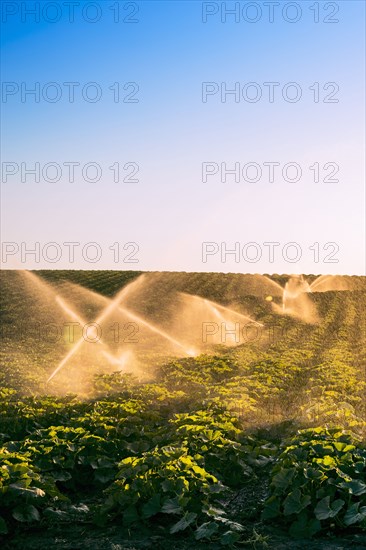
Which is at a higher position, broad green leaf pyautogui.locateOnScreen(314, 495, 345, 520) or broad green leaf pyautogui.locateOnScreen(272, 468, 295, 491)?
broad green leaf pyautogui.locateOnScreen(272, 468, 295, 491)

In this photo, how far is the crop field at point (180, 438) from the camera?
18.4 ft

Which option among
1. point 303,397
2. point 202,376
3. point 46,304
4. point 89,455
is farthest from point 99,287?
point 89,455

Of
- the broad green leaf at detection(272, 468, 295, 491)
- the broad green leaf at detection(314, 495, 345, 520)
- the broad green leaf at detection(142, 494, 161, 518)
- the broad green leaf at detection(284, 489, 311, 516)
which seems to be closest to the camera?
the broad green leaf at detection(314, 495, 345, 520)

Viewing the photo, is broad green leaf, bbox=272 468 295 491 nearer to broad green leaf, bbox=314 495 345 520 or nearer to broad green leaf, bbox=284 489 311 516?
broad green leaf, bbox=284 489 311 516

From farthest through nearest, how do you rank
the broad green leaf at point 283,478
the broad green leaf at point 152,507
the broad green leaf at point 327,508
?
the broad green leaf at point 283,478 < the broad green leaf at point 152,507 < the broad green leaf at point 327,508

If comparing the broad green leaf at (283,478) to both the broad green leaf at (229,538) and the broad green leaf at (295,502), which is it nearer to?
the broad green leaf at (295,502)

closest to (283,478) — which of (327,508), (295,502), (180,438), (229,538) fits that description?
(295,502)

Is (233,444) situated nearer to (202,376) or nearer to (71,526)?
(71,526)

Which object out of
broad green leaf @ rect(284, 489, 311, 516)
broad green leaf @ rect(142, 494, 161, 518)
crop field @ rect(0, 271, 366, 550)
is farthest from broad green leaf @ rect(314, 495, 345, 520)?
broad green leaf @ rect(142, 494, 161, 518)

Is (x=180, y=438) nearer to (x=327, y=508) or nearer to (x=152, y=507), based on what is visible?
(x=152, y=507)

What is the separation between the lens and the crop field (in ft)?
18.4

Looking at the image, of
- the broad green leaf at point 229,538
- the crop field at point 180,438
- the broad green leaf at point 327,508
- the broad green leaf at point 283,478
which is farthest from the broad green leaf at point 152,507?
Result: the broad green leaf at point 327,508

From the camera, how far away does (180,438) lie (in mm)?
7848

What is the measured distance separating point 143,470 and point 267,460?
186 centimetres
